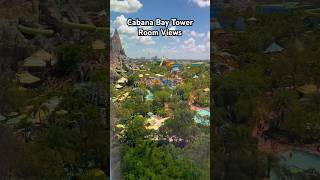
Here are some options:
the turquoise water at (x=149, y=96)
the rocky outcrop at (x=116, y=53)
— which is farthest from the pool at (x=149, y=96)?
the rocky outcrop at (x=116, y=53)

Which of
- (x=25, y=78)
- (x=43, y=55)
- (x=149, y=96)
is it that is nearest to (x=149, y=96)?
(x=149, y=96)

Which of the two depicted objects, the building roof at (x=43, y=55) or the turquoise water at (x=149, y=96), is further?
the turquoise water at (x=149, y=96)

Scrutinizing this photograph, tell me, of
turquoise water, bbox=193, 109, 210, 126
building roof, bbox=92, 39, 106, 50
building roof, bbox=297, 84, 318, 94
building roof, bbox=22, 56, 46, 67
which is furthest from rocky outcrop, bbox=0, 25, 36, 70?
building roof, bbox=297, 84, 318, 94

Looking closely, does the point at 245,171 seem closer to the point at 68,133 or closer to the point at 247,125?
the point at 247,125

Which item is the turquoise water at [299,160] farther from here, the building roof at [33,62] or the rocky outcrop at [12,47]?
the rocky outcrop at [12,47]

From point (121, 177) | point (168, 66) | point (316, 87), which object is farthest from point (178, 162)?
point (316, 87)
